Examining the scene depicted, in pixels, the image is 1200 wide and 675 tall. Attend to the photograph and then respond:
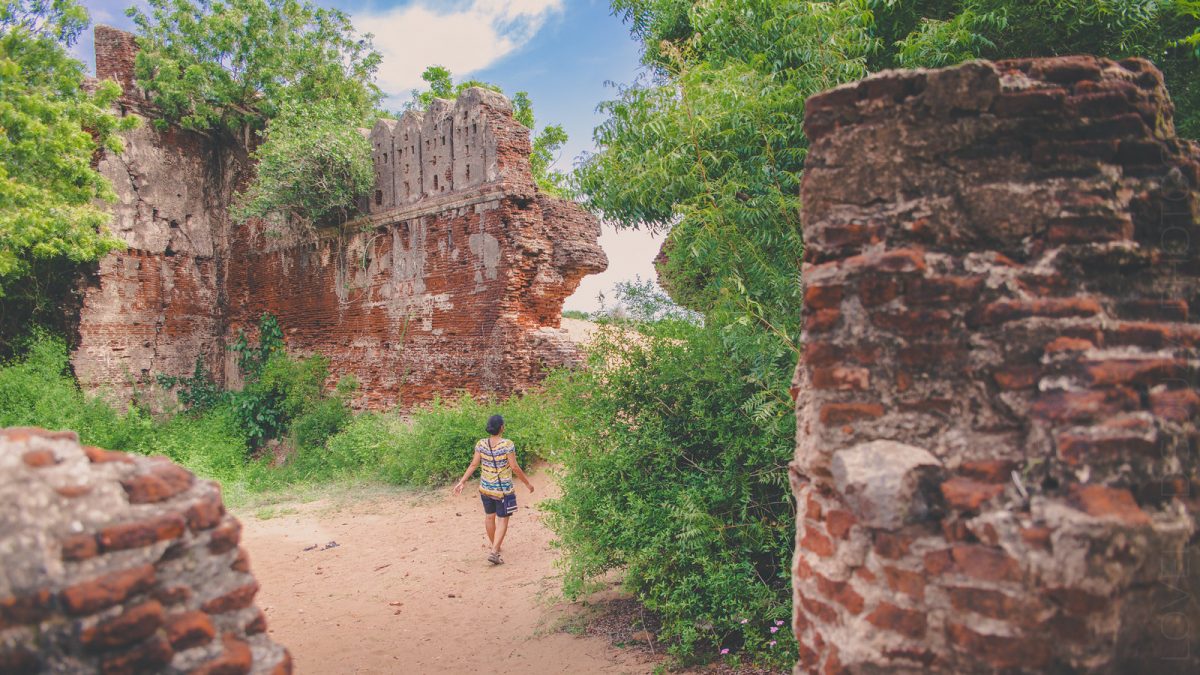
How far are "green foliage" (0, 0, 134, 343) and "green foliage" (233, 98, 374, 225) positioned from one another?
2.09 m

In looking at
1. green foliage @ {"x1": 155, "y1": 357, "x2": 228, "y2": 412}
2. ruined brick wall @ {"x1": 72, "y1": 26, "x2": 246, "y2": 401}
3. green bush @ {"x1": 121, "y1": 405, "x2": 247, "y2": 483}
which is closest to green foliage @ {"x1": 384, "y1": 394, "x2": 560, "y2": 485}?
green bush @ {"x1": 121, "y1": 405, "x2": 247, "y2": 483}

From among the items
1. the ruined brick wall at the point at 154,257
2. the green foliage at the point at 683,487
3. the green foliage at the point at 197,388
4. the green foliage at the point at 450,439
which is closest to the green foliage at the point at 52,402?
the ruined brick wall at the point at 154,257

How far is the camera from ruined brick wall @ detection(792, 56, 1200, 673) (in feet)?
6.40

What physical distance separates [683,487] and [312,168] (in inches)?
360

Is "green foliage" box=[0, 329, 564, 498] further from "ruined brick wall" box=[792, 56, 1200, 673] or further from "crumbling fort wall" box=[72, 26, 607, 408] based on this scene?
"ruined brick wall" box=[792, 56, 1200, 673]

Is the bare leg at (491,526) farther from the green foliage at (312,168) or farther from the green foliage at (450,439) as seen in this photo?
the green foliage at (312,168)

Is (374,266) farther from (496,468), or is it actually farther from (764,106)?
(764,106)

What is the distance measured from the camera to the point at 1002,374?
2.12 meters

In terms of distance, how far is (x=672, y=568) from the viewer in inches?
192

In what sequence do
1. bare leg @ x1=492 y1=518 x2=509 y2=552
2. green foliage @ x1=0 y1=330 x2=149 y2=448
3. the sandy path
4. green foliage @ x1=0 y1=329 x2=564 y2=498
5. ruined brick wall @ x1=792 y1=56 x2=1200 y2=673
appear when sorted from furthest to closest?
green foliage @ x1=0 y1=330 x2=149 y2=448 → green foliage @ x1=0 y1=329 x2=564 y2=498 → bare leg @ x1=492 y1=518 x2=509 y2=552 → the sandy path → ruined brick wall @ x1=792 y1=56 x2=1200 y2=673

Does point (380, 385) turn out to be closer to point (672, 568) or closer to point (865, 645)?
point (672, 568)

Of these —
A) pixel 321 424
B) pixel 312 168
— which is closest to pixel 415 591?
pixel 321 424

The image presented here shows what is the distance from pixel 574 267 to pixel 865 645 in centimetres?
947

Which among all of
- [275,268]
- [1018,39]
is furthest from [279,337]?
[1018,39]
